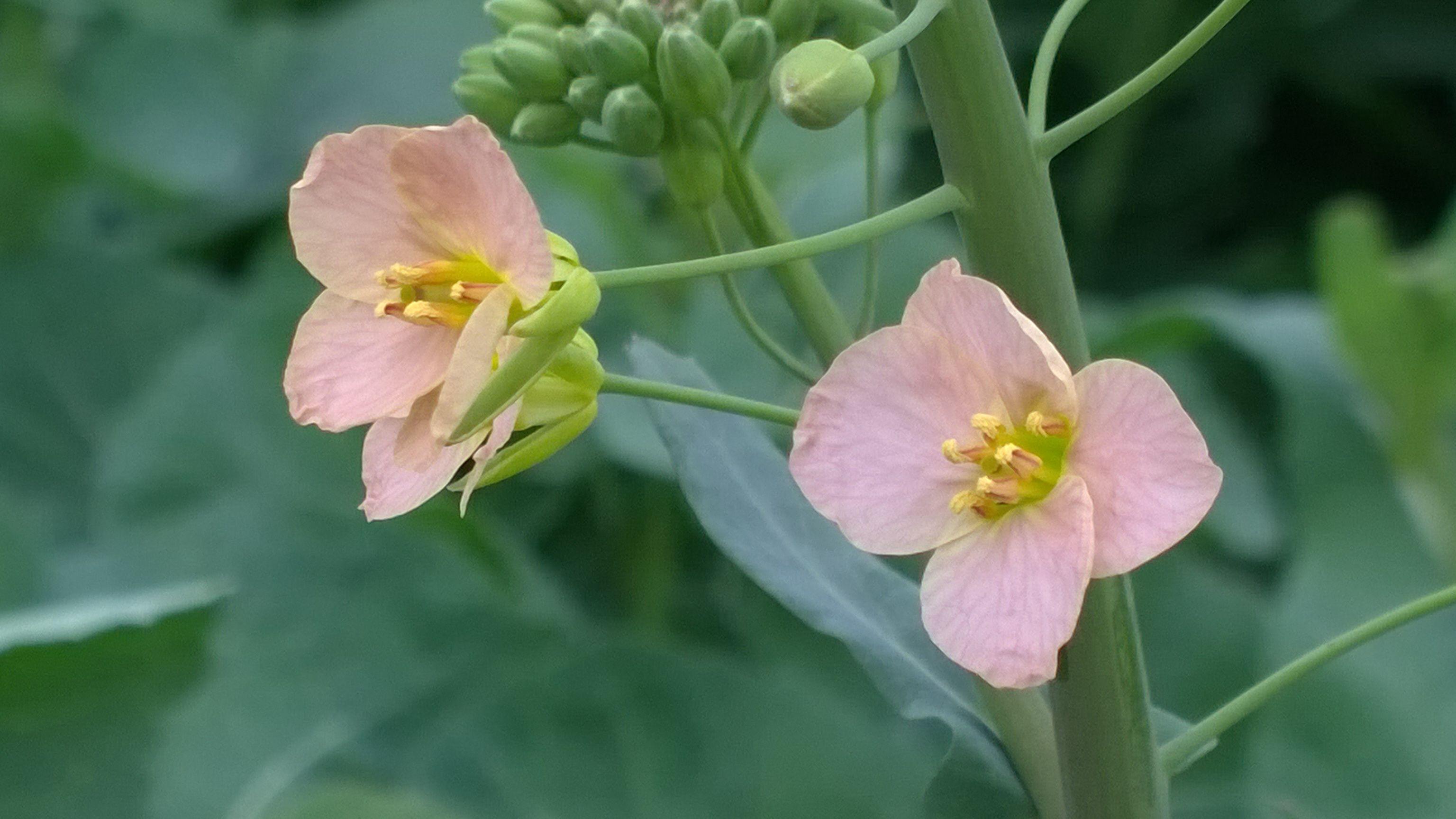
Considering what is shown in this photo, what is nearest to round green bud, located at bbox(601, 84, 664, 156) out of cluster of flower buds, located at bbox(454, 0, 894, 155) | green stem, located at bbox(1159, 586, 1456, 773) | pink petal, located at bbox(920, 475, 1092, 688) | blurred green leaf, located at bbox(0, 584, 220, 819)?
cluster of flower buds, located at bbox(454, 0, 894, 155)

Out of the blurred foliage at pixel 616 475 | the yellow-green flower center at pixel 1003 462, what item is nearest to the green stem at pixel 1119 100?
the yellow-green flower center at pixel 1003 462

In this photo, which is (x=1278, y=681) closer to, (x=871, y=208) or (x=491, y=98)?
(x=871, y=208)

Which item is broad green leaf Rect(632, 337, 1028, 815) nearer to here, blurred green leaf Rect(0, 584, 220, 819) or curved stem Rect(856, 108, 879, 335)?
curved stem Rect(856, 108, 879, 335)

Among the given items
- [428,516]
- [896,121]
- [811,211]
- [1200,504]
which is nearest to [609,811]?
[428,516]

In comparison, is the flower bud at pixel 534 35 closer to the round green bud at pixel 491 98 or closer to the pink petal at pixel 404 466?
the round green bud at pixel 491 98

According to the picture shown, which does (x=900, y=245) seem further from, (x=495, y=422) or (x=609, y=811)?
(x=495, y=422)
